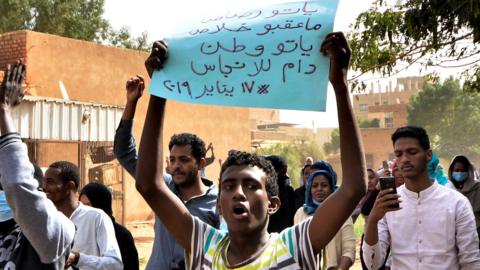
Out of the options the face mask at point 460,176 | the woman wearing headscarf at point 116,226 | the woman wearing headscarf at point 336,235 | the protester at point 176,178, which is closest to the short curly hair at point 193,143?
the protester at point 176,178

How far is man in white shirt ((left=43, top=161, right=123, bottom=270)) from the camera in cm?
333

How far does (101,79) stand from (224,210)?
589 inches

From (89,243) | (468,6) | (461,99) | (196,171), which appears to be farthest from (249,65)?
(461,99)

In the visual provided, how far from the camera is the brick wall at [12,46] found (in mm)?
14422

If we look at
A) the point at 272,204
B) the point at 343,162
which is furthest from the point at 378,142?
the point at 343,162

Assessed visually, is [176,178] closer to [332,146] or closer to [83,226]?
[83,226]

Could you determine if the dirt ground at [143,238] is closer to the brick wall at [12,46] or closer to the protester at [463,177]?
the brick wall at [12,46]

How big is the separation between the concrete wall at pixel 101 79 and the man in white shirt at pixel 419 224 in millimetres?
12291

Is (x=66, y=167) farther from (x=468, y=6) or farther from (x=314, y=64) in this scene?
(x=468, y=6)

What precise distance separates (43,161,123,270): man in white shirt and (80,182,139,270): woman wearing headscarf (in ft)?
2.13

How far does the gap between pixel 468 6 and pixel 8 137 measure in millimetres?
4813

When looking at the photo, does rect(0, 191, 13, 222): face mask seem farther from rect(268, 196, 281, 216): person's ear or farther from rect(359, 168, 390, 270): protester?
rect(359, 168, 390, 270): protester

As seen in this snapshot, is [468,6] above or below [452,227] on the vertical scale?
above

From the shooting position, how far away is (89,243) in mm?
3527
